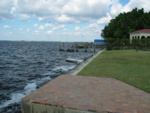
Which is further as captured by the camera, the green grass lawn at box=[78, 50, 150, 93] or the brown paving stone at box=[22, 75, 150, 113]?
the green grass lawn at box=[78, 50, 150, 93]

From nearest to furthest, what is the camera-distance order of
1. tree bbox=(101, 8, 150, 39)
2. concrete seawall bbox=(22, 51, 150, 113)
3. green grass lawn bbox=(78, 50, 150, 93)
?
concrete seawall bbox=(22, 51, 150, 113)
green grass lawn bbox=(78, 50, 150, 93)
tree bbox=(101, 8, 150, 39)

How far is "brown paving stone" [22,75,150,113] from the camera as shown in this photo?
4.47m

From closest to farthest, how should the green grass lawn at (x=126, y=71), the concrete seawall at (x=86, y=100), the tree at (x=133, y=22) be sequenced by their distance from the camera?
the concrete seawall at (x=86, y=100), the green grass lawn at (x=126, y=71), the tree at (x=133, y=22)

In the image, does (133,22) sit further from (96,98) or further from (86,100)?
(86,100)

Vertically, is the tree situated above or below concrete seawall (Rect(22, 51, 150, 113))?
above

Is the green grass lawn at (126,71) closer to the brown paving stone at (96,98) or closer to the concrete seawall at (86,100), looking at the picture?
the brown paving stone at (96,98)

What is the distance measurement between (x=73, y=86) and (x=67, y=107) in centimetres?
216

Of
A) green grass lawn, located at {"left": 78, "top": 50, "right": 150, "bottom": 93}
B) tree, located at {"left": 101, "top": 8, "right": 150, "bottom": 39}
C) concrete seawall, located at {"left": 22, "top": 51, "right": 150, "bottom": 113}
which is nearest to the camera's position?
concrete seawall, located at {"left": 22, "top": 51, "right": 150, "bottom": 113}

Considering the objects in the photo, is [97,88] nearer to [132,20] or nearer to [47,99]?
[47,99]

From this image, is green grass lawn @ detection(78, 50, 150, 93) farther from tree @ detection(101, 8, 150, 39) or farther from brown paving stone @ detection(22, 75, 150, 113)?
tree @ detection(101, 8, 150, 39)

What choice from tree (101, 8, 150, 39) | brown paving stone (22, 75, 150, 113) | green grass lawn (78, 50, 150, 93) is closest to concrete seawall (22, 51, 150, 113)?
brown paving stone (22, 75, 150, 113)

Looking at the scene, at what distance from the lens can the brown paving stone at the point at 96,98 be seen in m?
4.47

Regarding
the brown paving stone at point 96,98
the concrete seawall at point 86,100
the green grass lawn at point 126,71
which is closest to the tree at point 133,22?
the green grass lawn at point 126,71

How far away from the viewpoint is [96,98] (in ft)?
17.0
